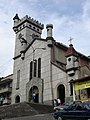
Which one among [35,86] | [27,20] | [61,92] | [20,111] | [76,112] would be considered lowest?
[20,111]

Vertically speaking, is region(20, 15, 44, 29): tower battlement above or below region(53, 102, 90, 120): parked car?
above

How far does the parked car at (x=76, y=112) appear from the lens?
17938 millimetres

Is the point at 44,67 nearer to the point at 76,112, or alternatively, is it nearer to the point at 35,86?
the point at 35,86

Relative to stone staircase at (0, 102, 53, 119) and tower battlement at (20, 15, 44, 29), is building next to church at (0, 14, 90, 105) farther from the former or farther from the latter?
stone staircase at (0, 102, 53, 119)

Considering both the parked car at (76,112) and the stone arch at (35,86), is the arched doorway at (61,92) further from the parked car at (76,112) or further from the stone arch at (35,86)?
the parked car at (76,112)

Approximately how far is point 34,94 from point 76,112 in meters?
20.6

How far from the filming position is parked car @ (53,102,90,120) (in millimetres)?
17938

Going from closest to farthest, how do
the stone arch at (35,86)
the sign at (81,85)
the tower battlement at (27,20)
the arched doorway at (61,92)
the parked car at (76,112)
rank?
the parked car at (76,112) < the sign at (81,85) < the arched doorway at (61,92) < the stone arch at (35,86) < the tower battlement at (27,20)

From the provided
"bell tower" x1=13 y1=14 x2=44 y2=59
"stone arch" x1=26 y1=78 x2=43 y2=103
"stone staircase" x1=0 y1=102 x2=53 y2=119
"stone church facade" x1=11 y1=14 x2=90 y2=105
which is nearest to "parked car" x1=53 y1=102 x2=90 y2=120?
"stone staircase" x1=0 y1=102 x2=53 y2=119

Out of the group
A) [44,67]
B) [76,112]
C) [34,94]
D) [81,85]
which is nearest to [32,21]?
[44,67]

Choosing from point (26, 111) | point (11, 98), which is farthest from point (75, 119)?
point (11, 98)

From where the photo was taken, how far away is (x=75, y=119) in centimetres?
1858

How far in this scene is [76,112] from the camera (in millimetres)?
Answer: 18484

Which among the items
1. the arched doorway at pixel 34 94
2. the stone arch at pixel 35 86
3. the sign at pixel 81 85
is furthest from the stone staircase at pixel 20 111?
the arched doorway at pixel 34 94
